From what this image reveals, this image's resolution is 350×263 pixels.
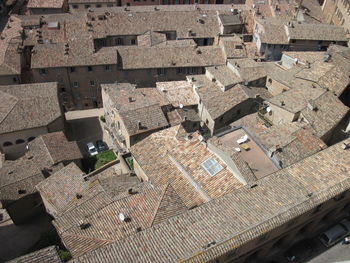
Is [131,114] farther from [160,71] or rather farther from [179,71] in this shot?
[179,71]

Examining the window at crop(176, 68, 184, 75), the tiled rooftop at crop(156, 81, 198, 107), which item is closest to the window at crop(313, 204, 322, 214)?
the tiled rooftop at crop(156, 81, 198, 107)

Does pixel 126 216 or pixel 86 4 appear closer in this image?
pixel 126 216

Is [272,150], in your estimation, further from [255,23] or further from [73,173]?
[255,23]

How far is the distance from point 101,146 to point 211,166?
25.5m

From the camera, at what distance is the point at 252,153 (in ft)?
141

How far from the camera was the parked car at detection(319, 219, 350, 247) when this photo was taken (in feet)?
134

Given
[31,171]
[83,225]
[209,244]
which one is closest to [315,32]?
[209,244]

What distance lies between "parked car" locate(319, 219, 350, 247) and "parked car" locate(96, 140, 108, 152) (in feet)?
121

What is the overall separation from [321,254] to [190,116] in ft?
89.2

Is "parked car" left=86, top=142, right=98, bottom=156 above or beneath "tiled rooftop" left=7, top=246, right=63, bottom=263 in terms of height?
beneath

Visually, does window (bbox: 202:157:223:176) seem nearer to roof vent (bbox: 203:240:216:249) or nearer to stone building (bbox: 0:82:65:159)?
roof vent (bbox: 203:240:216:249)

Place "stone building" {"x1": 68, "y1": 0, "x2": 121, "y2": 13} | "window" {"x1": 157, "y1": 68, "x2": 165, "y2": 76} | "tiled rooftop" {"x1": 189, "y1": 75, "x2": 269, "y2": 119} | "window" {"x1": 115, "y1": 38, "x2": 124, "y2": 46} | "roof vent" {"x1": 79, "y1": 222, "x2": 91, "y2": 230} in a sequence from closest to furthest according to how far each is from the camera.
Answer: "roof vent" {"x1": 79, "y1": 222, "x2": 91, "y2": 230} → "tiled rooftop" {"x1": 189, "y1": 75, "x2": 269, "y2": 119} → "window" {"x1": 157, "y1": 68, "x2": 165, "y2": 76} → "window" {"x1": 115, "y1": 38, "x2": 124, "y2": 46} → "stone building" {"x1": 68, "y1": 0, "x2": 121, "y2": 13}

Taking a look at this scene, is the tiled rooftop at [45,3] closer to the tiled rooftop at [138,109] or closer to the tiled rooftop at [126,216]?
the tiled rooftop at [138,109]

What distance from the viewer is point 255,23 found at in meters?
72.6
